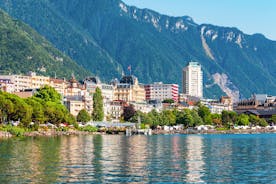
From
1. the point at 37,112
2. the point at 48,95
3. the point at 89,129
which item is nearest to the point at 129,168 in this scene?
the point at 37,112

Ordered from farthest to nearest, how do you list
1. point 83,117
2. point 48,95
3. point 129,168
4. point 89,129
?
1. point 83,117
2. point 48,95
3. point 89,129
4. point 129,168

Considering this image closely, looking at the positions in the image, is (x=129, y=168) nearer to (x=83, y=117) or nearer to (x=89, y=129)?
(x=89, y=129)

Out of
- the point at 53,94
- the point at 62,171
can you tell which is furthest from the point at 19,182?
the point at 53,94

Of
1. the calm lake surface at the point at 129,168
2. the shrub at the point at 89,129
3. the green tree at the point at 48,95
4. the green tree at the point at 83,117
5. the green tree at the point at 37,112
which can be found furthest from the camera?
the green tree at the point at 83,117

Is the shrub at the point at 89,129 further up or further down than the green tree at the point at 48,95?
further down

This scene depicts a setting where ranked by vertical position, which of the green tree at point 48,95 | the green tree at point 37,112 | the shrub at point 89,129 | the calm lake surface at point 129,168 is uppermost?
the green tree at point 48,95

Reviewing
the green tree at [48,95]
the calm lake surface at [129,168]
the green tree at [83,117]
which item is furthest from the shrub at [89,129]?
the calm lake surface at [129,168]

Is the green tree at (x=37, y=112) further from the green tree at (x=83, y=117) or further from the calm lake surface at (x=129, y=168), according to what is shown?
the calm lake surface at (x=129, y=168)

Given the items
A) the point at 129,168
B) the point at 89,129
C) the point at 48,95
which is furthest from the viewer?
the point at 48,95

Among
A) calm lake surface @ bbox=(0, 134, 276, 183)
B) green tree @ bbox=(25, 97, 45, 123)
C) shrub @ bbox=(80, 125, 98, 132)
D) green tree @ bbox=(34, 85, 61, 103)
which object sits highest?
green tree @ bbox=(34, 85, 61, 103)

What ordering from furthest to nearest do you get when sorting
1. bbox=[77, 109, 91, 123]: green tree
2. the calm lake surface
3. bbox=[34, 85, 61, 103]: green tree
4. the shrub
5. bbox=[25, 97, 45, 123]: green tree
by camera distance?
bbox=[77, 109, 91, 123]: green tree, bbox=[34, 85, 61, 103]: green tree, the shrub, bbox=[25, 97, 45, 123]: green tree, the calm lake surface

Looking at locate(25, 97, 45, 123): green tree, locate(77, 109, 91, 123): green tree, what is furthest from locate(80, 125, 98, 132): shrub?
locate(25, 97, 45, 123): green tree

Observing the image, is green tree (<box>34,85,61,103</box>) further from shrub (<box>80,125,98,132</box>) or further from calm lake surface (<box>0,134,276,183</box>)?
calm lake surface (<box>0,134,276,183</box>)

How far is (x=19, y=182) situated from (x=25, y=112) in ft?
273
